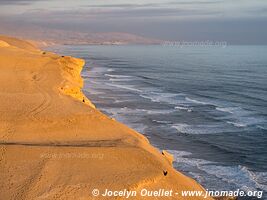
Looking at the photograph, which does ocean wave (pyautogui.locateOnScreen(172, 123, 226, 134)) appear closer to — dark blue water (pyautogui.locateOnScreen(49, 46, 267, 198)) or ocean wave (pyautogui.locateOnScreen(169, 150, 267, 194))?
dark blue water (pyautogui.locateOnScreen(49, 46, 267, 198))

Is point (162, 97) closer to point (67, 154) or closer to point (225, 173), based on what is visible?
point (225, 173)

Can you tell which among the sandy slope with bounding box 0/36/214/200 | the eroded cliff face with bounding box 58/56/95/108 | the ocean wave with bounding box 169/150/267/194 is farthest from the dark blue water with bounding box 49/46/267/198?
the sandy slope with bounding box 0/36/214/200

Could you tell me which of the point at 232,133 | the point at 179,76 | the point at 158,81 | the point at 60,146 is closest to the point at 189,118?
the point at 232,133

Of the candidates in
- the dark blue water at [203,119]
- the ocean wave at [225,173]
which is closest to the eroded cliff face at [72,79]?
the dark blue water at [203,119]

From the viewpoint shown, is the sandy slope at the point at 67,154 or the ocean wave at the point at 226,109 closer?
the sandy slope at the point at 67,154

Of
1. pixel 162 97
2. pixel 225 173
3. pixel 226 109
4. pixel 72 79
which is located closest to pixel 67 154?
pixel 225 173

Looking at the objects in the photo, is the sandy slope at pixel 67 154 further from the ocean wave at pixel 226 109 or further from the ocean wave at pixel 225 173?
the ocean wave at pixel 226 109
